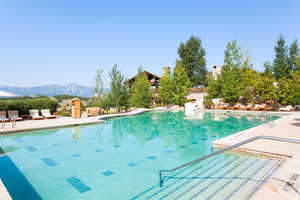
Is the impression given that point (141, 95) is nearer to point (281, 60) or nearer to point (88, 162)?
point (88, 162)

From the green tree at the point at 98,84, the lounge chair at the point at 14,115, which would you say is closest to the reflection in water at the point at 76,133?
the lounge chair at the point at 14,115

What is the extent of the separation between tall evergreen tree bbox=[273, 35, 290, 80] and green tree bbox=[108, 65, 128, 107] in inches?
1165

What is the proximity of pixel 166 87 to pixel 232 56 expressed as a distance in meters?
9.79

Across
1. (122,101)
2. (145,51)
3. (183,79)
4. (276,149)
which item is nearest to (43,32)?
(122,101)

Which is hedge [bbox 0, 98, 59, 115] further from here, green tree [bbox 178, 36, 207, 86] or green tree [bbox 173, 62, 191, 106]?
green tree [bbox 178, 36, 207, 86]

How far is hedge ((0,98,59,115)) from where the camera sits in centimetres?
1297

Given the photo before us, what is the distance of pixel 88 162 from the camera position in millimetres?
5887

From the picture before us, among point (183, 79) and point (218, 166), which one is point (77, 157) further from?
point (183, 79)

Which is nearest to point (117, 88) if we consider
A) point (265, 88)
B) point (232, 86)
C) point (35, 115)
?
point (35, 115)

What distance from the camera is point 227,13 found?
19.7m

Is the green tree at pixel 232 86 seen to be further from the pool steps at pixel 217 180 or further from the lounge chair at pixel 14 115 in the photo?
the lounge chair at pixel 14 115

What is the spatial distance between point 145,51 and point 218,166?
84.1 feet

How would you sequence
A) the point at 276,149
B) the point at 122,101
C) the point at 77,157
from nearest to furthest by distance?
1. the point at 276,149
2. the point at 77,157
3. the point at 122,101

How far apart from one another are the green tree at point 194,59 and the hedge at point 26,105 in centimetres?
2656
